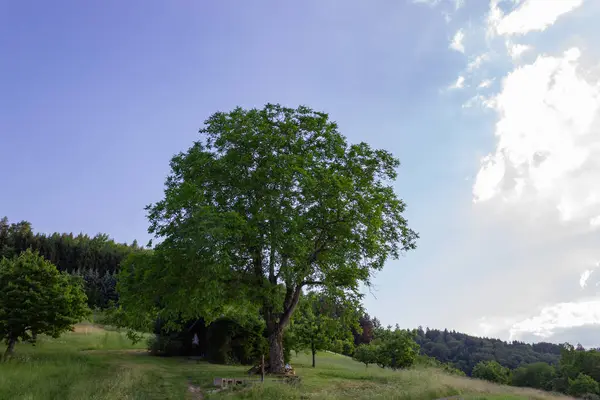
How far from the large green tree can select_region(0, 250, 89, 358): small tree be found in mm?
5729

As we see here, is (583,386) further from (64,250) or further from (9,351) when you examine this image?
(64,250)

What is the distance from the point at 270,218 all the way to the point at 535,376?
281 ft

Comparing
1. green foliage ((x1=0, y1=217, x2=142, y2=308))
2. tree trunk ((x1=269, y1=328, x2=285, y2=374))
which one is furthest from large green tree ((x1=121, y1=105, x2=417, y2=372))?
green foliage ((x1=0, y1=217, x2=142, y2=308))

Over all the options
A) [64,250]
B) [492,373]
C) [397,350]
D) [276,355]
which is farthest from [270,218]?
[64,250]

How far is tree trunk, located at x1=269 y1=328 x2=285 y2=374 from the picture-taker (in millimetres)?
25828

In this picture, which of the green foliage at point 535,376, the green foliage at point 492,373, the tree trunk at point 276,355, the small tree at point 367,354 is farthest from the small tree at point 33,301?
the green foliage at point 535,376

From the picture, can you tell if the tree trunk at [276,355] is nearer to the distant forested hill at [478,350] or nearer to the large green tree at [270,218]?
the large green tree at [270,218]

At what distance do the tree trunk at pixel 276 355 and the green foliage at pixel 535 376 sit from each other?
75.3 metres

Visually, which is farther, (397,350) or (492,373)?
(492,373)

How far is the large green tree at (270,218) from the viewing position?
2227cm

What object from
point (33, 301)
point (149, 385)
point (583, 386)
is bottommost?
point (583, 386)

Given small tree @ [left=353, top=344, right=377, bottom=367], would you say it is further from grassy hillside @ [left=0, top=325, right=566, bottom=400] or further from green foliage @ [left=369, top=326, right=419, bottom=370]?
grassy hillside @ [left=0, top=325, right=566, bottom=400]

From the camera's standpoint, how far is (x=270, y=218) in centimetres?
2375

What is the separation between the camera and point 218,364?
34.4 metres
